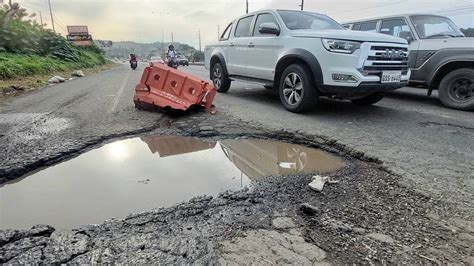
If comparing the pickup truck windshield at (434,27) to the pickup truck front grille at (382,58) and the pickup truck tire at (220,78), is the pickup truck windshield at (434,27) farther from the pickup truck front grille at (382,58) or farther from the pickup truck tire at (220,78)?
the pickup truck tire at (220,78)

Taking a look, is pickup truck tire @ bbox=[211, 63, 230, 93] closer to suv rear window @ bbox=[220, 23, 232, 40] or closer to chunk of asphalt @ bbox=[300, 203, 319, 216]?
suv rear window @ bbox=[220, 23, 232, 40]

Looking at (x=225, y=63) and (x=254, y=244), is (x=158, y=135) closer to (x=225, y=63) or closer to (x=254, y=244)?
(x=254, y=244)

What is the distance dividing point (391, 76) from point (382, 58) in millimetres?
356

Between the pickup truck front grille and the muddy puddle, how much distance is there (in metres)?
1.88

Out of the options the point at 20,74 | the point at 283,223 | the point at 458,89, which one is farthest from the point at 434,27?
the point at 20,74

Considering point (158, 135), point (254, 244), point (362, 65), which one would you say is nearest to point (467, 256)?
point (254, 244)

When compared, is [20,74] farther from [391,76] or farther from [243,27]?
[391,76]

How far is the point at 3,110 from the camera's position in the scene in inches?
259

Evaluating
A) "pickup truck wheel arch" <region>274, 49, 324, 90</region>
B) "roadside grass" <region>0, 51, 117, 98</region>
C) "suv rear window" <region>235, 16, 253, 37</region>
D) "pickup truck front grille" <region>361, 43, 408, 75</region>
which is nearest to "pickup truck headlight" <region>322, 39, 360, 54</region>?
"pickup truck front grille" <region>361, 43, 408, 75</region>

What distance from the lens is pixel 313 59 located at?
5102 millimetres

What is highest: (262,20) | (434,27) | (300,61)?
(262,20)

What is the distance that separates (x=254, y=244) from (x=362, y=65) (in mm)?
3735

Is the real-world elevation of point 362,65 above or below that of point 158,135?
above

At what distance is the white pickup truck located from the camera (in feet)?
15.8
